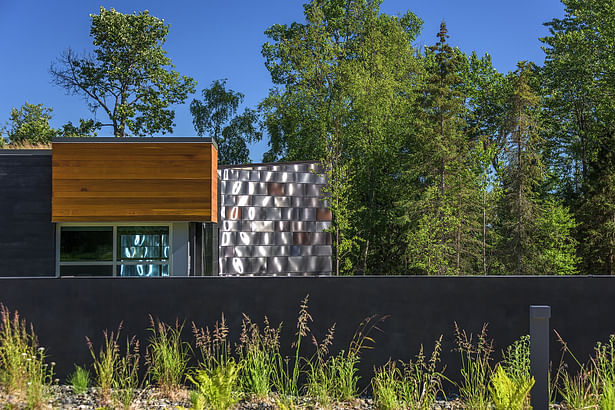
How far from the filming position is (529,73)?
2250cm

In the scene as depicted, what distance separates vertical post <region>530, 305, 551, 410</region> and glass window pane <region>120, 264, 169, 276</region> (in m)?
6.59

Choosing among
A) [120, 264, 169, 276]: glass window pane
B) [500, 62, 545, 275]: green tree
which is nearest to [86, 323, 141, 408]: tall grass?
[120, 264, 169, 276]: glass window pane

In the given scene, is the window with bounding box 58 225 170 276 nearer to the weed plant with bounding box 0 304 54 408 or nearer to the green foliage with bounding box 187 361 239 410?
the weed plant with bounding box 0 304 54 408

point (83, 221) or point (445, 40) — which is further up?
point (445, 40)

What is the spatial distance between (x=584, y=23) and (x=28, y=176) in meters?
24.2

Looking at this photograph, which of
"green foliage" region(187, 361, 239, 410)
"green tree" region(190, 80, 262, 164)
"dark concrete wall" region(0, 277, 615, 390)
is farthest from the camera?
"green tree" region(190, 80, 262, 164)

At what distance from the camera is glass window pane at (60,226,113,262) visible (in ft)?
30.0

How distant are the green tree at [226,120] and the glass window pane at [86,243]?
1934cm

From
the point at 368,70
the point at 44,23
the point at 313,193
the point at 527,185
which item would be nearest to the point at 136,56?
the point at 44,23

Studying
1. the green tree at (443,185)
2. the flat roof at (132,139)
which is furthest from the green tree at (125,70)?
the flat roof at (132,139)

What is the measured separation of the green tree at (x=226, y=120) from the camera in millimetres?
28484

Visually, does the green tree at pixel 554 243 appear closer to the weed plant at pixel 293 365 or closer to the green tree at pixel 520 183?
the green tree at pixel 520 183

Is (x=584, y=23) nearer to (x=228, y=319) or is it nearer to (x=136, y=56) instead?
(x=136, y=56)

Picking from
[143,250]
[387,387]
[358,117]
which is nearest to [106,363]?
[387,387]
